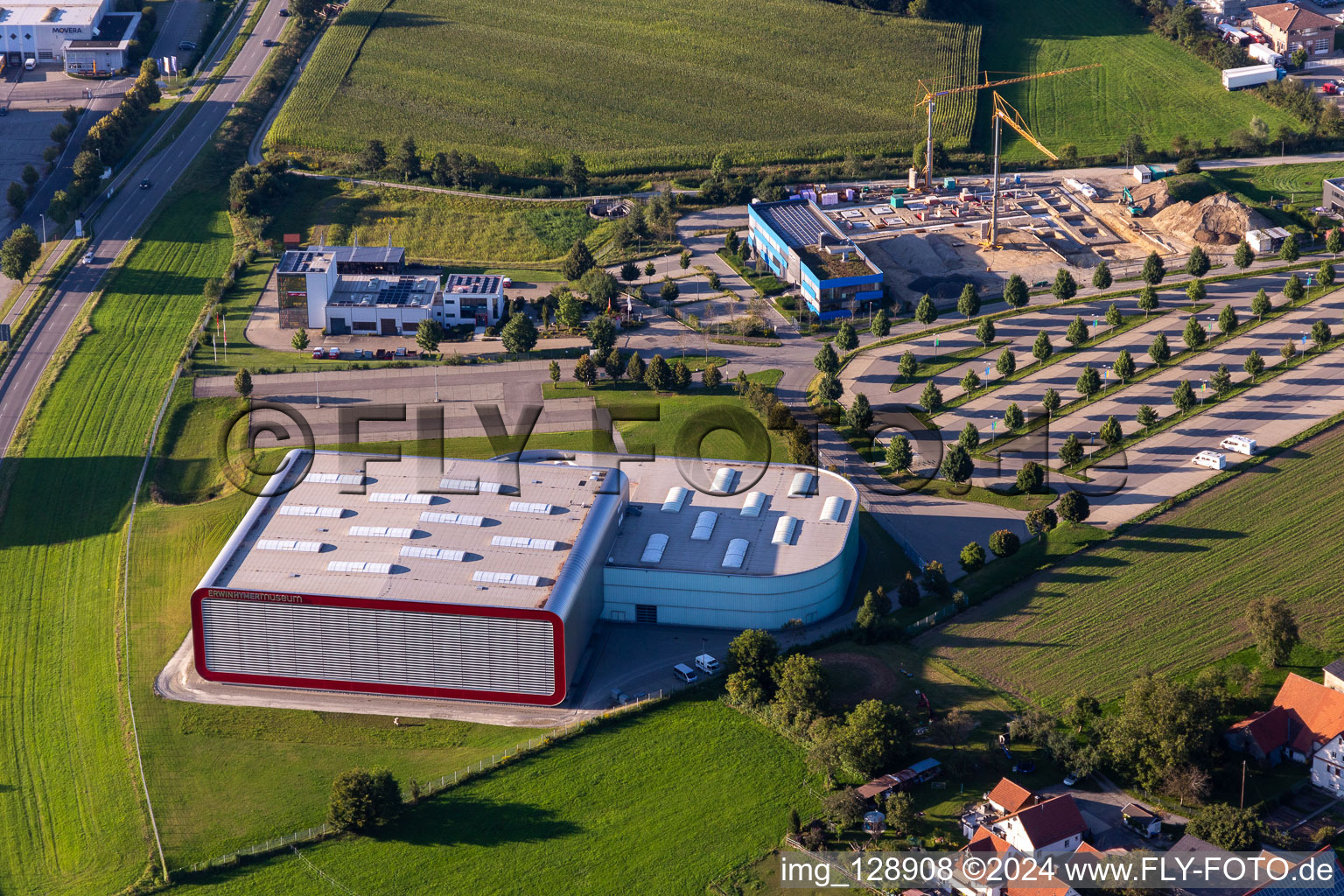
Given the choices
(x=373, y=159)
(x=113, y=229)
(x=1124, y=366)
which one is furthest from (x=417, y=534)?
(x=373, y=159)

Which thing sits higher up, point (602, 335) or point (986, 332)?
point (986, 332)

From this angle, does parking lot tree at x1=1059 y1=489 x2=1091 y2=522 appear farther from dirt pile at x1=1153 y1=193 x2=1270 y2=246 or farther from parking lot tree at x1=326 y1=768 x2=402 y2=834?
dirt pile at x1=1153 y1=193 x2=1270 y2=246

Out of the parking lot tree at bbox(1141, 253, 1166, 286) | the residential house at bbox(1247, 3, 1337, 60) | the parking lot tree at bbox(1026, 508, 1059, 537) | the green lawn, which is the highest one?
the residential house at bbox(1247, 3, 1337, 60)

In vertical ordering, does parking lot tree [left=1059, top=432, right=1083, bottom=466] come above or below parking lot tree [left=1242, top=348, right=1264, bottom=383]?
below

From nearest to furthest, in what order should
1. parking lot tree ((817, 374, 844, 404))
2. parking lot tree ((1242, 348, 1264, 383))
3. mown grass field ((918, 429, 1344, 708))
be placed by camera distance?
mown grass field ((918, 429, 1344, 708))
parking lot tree ((817, 374, 844, 404))
parking lot tree ((1242, 348, 1264, 383))

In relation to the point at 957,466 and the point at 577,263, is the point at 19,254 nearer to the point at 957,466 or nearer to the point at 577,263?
the point at 577,263

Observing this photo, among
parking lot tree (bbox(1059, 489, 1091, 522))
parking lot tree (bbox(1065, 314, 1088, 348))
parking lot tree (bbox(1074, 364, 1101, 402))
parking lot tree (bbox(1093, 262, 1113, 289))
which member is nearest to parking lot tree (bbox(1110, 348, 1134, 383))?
parking lot tree (bbox(1074, 364, 1101, 402))

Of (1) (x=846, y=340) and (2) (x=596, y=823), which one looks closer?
(2) (x=596, y=823)
